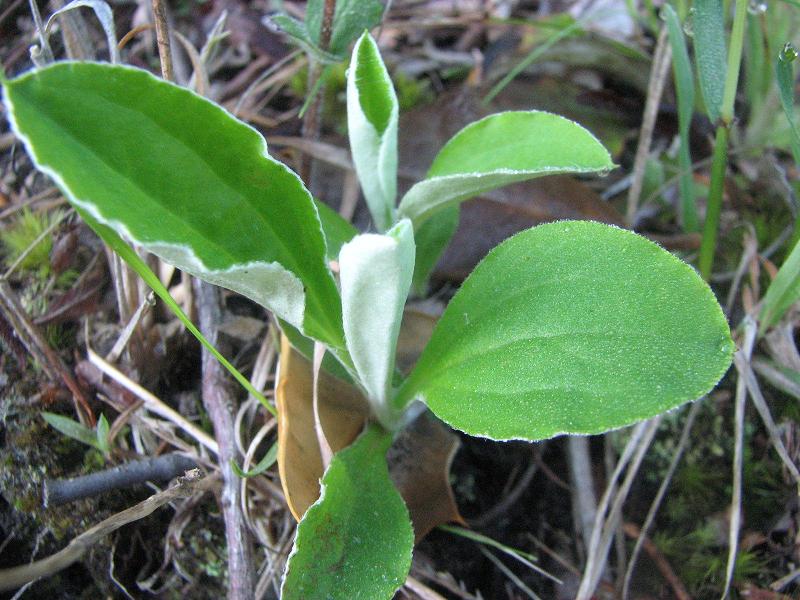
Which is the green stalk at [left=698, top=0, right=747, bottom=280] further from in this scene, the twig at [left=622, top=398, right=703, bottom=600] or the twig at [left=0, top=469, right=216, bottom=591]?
the twig at [left=0, top=469, right=216, bottom=591]

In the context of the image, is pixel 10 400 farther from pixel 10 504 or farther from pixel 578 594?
pixel 578 594

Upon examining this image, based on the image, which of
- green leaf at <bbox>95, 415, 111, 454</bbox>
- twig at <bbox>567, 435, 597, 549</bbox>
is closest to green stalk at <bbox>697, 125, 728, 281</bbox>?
twig at <bbox>567, 435, 597, 549</bbox>

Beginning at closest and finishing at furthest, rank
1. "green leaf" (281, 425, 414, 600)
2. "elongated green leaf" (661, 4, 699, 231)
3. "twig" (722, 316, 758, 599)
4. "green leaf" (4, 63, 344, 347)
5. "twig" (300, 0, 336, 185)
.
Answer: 1. "green leaf" (4, 63, 344, 347)
2. "green leaf" (281, 425, 414, 600)
3. "twig" (722, 316, 758, 599)
4. "elongated green leaf" (661, 4, 699, 231)
5. "twig" (300, 0, 336, 185)

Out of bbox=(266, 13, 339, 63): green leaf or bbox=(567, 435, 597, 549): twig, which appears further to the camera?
bbox=(567, 435, 597, 549): twig

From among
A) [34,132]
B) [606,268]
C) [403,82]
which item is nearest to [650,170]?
[403,82]

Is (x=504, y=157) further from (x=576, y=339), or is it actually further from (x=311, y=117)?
(x=311, y=117)

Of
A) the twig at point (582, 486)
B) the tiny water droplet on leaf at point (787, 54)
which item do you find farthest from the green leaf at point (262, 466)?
the tiny water droplet on leaf at point (787, 54)
